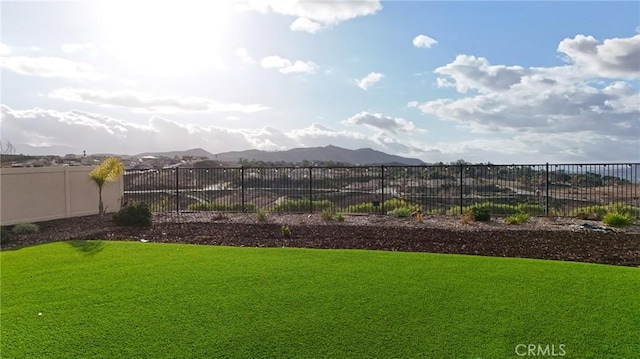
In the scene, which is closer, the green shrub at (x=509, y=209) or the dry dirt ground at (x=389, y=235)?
the dry dirt ground at (x=389, y=235)

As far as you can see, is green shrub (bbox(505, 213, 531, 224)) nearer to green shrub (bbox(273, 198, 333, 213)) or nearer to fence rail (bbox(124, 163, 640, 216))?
fence rail (bbox(124, 163, 640, 216))

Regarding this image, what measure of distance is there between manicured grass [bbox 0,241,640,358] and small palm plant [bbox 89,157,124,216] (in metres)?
5.37

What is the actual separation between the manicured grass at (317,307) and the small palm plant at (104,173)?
17.6 feet

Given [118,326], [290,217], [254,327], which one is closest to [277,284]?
[254,327]

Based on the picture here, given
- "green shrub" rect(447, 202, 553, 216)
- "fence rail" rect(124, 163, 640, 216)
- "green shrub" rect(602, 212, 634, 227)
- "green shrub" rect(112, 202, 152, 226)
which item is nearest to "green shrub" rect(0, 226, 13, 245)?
"green shrub" rect(112, 202, 152, 226)

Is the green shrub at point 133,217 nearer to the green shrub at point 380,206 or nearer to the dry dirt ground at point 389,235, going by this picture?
the dry dirt ground at point 389,235

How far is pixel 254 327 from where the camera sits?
12.8 feet

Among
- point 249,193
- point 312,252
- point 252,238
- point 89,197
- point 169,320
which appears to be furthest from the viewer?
point 249,193

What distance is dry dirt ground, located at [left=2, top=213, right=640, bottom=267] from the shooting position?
7.25 m

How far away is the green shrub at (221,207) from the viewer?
44.9ft

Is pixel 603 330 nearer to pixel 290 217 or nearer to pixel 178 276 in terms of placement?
pixel 178 276

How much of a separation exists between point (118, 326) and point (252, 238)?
4729 mm

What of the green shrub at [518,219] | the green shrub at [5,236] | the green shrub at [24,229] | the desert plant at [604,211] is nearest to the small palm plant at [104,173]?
the green shrub at [24,229]

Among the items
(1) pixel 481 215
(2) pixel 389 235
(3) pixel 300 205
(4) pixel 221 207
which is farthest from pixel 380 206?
(4) pixel 221 207
